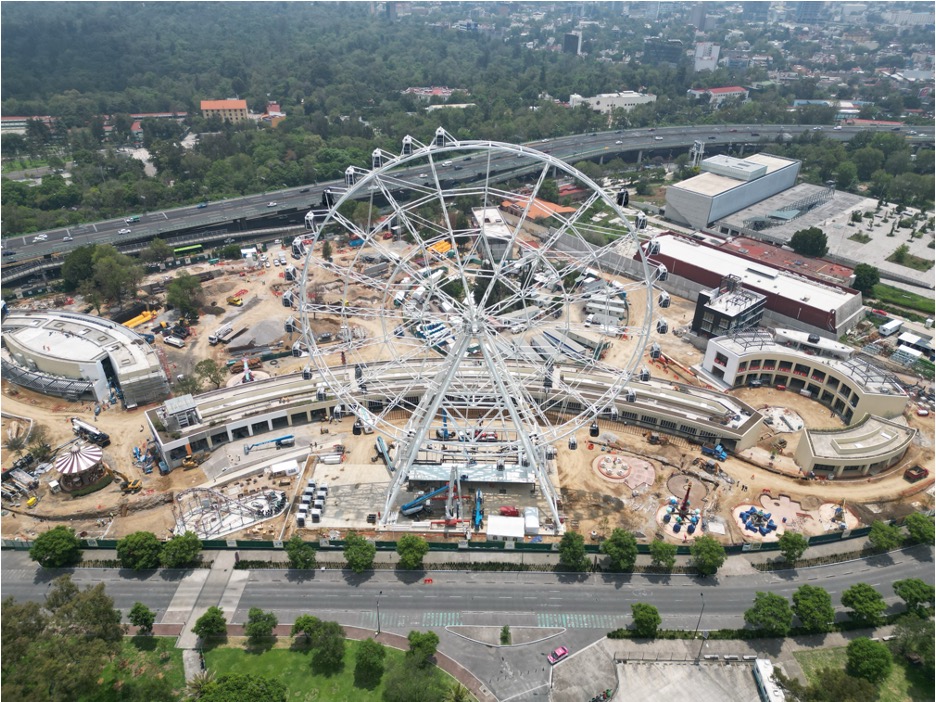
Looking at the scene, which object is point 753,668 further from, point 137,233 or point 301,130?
point 301,130

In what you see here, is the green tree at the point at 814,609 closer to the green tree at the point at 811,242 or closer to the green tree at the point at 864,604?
the green tree at the point at 864,604

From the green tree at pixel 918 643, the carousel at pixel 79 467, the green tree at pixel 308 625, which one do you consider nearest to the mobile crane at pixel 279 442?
the carousel at pixel 79 467

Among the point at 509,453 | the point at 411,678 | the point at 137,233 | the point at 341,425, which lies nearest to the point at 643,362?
the point at 509,453

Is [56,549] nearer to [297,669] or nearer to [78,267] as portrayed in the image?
[297,669]

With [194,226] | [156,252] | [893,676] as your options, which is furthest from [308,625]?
[194,226]

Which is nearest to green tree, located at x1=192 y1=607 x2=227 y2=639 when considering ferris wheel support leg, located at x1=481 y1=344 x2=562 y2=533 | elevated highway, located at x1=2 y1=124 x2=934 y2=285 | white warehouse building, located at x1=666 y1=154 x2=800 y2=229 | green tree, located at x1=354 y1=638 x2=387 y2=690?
green tree, located at x1=354 y1=638 x2=387 y2=690

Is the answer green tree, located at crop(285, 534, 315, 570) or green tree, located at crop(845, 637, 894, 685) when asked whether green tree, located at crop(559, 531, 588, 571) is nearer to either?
green tree, located at crop(845, 637, 894, 685)
